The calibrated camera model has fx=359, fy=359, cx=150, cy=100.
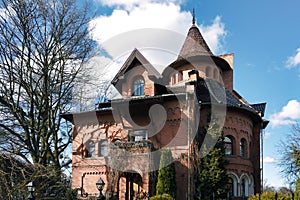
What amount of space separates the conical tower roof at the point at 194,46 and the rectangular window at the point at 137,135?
24.9ft

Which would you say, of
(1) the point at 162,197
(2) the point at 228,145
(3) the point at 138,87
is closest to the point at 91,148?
(3) the point at 138,87

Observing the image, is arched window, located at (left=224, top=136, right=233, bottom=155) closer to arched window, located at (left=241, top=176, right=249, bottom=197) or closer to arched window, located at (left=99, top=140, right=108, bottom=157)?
arched window, located at (left=241, top=176, right=249, bottom=197)

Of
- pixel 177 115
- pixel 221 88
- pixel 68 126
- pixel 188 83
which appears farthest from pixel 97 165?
pixel 221 88

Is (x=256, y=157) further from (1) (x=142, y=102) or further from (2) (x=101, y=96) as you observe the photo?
(2) (x=101, y=96)

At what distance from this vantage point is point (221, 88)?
81.4ft

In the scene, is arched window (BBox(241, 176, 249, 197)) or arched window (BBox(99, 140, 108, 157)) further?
arched window (BBox(99, 140, 108, 157))

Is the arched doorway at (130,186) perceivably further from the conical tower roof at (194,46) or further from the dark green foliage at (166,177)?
the conical tower roof at (194,46)

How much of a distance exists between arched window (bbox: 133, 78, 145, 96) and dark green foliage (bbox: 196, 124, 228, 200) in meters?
5.59

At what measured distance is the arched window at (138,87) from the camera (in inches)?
916

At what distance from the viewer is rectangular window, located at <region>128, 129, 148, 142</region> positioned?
2184 cm

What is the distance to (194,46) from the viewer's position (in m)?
26.8

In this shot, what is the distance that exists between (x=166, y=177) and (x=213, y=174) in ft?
8.43

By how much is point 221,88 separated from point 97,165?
32.3 feet

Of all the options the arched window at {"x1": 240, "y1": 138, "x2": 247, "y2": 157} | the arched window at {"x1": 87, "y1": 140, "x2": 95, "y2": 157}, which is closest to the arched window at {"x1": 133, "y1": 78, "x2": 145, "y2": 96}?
the arched window at {"x1": 87, "y1": 140, "x2": 95, "y2": 157}
